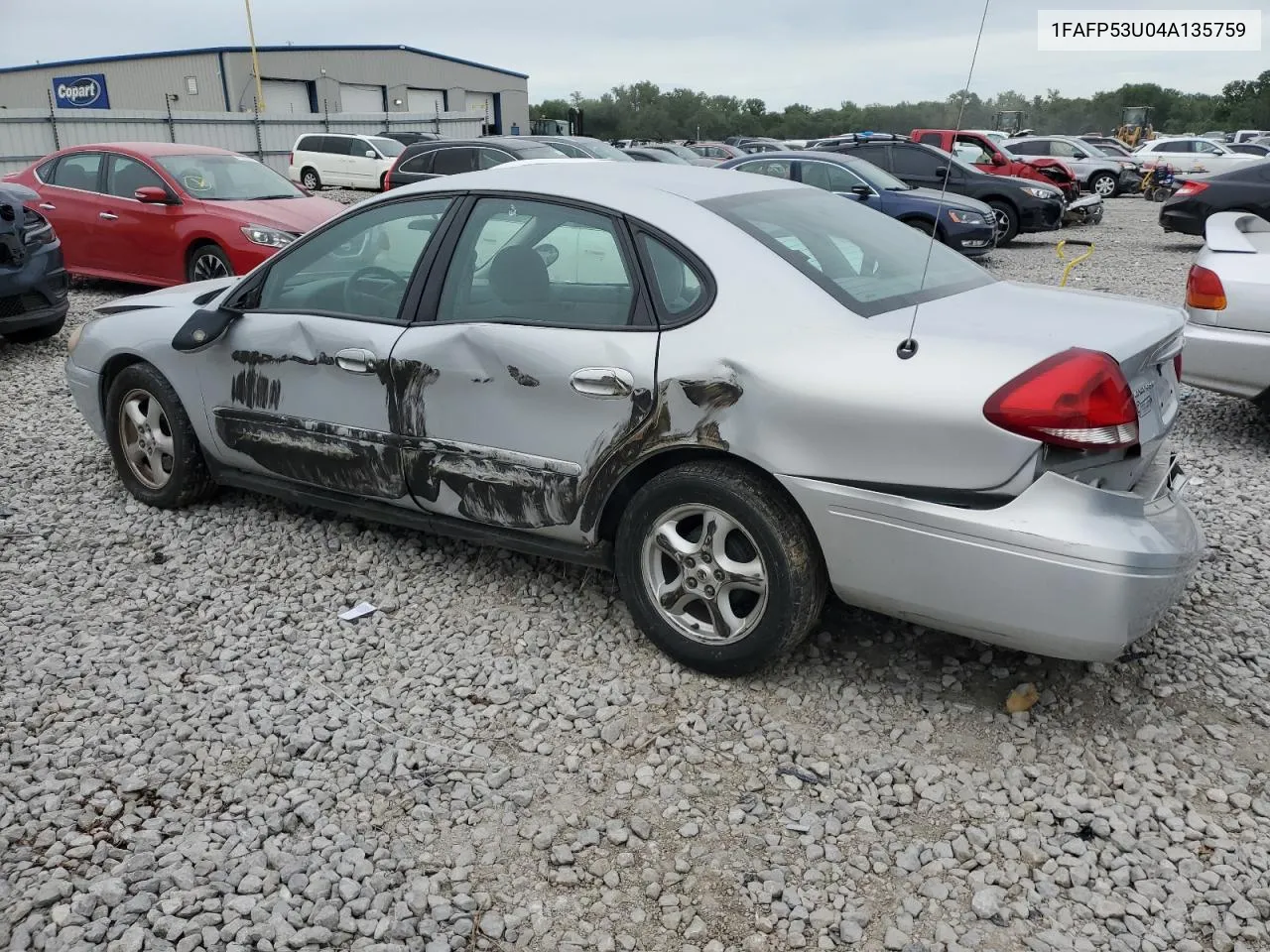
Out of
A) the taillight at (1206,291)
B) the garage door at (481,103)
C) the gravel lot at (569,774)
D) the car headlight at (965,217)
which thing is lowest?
the gravel lot at (569,774)

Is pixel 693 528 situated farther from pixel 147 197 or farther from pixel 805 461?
pixel 147 197

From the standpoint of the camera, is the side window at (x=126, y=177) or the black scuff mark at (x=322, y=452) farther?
the side window at (x=126, y=177)

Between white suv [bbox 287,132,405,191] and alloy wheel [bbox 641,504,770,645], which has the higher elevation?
white suv [bbox 287,132,405,191]

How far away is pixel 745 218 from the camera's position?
344 centimetres

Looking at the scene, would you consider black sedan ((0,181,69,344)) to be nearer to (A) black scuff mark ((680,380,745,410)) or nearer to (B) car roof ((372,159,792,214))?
(B) car roof ((372,159,792,214))

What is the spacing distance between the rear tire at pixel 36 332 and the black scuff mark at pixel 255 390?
4604 millimetres

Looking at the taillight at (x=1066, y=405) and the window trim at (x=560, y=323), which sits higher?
the window trim at (x=560, y=323)

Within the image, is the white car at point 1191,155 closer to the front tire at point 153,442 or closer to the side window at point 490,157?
the side window at point 490,157

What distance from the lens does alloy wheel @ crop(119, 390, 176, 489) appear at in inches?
187

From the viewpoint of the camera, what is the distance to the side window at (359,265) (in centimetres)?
389

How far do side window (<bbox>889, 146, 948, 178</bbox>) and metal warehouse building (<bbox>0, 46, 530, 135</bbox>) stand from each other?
35.9 metres

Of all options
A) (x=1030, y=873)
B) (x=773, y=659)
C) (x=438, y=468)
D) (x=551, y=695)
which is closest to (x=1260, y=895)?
(x=1030, y=873)

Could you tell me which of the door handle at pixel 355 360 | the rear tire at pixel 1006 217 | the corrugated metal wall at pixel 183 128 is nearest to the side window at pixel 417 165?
the rear tire at pixel 1006 217

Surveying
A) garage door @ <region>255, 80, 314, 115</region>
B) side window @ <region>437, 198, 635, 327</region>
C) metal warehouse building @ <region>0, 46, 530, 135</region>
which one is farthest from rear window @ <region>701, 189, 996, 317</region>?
garage door @ <region>255, 80, 314, 115</region>
